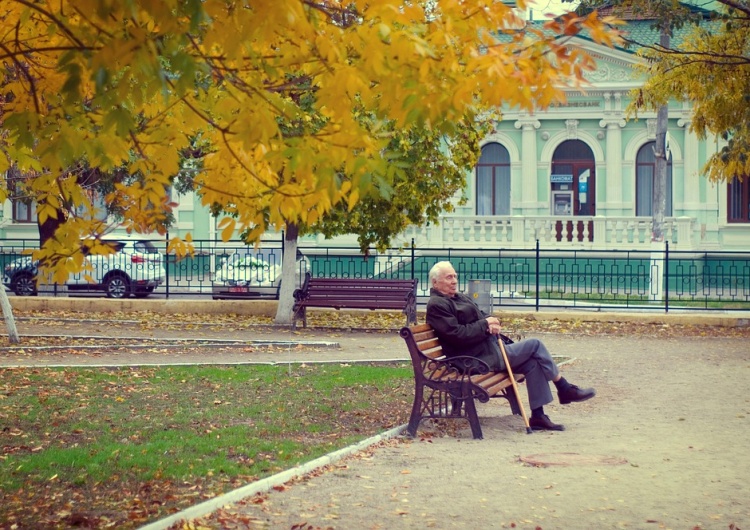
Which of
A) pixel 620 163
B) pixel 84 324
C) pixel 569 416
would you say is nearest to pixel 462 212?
pixel 620 163

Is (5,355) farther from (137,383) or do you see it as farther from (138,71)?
(138,71)

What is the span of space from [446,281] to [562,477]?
264 centimetres

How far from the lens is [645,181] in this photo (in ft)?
122

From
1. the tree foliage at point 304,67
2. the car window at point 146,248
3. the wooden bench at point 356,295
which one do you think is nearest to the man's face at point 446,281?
the tree foliage at point 304,67

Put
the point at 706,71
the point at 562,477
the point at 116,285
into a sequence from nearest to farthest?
the point at 562,477 < the point at 706,71 < the point at 116,285

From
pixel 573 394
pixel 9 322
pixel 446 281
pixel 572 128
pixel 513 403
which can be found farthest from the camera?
pixel 572 128

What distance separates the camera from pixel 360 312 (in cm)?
2059

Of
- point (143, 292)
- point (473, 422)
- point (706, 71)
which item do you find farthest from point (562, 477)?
point (143, 292)

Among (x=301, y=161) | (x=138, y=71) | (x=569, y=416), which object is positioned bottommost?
(x=569, y=416)

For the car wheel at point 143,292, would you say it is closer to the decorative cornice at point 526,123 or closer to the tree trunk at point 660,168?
the tree trunk at point 660,168

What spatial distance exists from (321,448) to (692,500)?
2.74 meters

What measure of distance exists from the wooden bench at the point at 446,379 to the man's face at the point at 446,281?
35cm

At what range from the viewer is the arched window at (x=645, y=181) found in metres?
37.0

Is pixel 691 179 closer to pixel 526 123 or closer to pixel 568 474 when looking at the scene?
pixel 526 123
